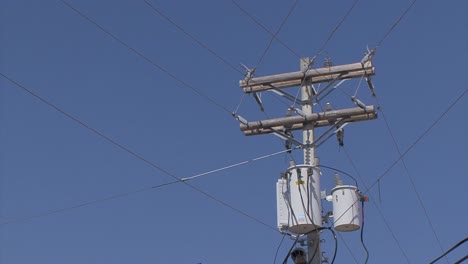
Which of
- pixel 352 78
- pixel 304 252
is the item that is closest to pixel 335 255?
pixel 304 252

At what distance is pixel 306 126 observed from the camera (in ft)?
51.1

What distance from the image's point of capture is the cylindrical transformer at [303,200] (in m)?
14.2

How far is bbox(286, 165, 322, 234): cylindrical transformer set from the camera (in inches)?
561

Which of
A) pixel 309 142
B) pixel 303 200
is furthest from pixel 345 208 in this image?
pixel 309 142

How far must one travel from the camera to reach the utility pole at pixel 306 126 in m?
14.3

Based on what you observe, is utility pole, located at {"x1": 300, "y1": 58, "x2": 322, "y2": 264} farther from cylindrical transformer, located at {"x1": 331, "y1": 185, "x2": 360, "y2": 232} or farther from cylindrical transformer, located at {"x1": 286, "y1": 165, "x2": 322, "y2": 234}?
cylindrical transformer, located at {"x1": 331, "y1": 185, "x2": 360, "y2": 232}

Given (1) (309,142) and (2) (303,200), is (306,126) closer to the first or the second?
(1) (309,142)

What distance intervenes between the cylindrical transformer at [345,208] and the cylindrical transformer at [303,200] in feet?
0.89

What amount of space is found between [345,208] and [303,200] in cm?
69

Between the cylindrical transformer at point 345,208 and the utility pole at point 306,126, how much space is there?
259 mm

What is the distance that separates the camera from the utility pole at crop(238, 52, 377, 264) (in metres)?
14.3

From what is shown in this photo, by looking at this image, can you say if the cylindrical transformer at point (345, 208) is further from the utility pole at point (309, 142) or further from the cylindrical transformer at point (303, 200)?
the utility pole at point (309, 142)

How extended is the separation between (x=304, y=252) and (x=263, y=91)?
331cm

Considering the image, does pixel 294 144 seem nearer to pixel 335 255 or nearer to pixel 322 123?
pixel 322 123
